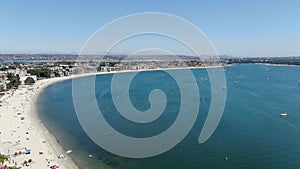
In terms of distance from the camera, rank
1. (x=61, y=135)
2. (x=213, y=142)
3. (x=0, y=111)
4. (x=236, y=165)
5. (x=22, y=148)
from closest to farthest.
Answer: (x=236, y=165)
(x=22, y=148)
(x=213, y=142)
(x=61, y=135)
(x=0, y=111)

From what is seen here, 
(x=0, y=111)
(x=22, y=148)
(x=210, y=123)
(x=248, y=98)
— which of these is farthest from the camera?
(x=248, y=98)

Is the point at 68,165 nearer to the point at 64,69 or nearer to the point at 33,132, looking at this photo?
the point at 33,132

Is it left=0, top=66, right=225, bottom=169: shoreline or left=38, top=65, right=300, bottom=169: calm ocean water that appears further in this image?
left=38, top=65, right=300, bottom=169: calm ocean water

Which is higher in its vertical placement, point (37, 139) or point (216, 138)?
point (216, 138)

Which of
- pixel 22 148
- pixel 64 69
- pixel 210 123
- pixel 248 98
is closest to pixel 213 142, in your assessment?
pixel 210 123

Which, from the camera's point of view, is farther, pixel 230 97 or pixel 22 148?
pixel 230 97

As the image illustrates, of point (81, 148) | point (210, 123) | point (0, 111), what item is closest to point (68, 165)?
point (81, 148)

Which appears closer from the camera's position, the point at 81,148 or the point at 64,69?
the point at 81,148

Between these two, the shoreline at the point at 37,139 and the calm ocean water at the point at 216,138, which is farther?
the calm ocean water at the point at 216,138

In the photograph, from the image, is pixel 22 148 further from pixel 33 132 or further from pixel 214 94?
pixel 214 94
